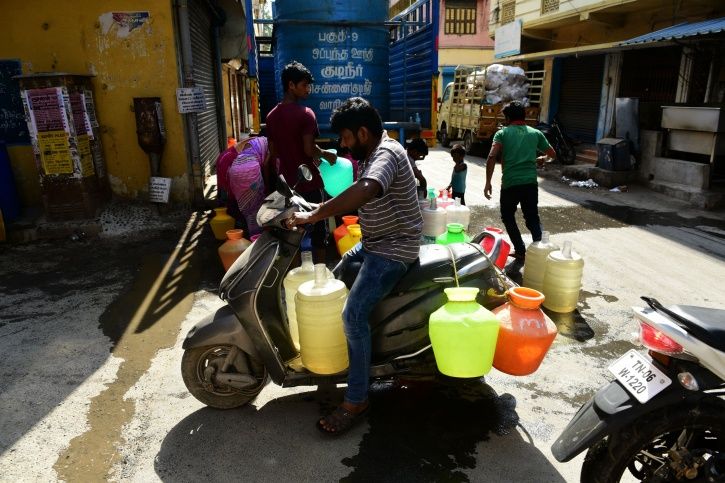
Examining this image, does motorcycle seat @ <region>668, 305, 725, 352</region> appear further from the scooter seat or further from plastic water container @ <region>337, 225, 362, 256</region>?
plastic water container @ <region>337, 225, 362, 256</region>

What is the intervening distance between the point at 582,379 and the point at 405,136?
5.13m

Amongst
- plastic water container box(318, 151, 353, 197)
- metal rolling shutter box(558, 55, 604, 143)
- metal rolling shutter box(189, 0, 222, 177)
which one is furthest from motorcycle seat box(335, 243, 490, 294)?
metal rolling shutter box(558, 55, 604, 143)

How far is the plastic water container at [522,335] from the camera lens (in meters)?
2.80

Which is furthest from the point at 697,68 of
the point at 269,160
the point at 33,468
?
the point at 33,468

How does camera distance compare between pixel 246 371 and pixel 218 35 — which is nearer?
pixel 246 371

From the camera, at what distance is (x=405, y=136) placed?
26.1 feet

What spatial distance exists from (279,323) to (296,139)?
244 centimetres

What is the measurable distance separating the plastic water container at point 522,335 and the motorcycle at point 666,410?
59 centimetres

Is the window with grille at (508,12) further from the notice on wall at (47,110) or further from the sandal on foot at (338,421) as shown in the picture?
the sandal on foot at (338,421)

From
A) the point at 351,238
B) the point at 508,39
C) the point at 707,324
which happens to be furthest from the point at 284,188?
the point at 508,39

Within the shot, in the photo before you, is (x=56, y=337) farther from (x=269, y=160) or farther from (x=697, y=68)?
(x=697, y=68)

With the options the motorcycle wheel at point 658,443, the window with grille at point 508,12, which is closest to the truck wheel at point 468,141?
the window with grille at point 508,12

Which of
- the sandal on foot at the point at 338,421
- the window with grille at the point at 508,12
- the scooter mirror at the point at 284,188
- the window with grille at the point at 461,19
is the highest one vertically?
the window with grille at the point at 461,19

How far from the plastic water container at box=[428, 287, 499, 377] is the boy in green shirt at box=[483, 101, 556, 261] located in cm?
313
